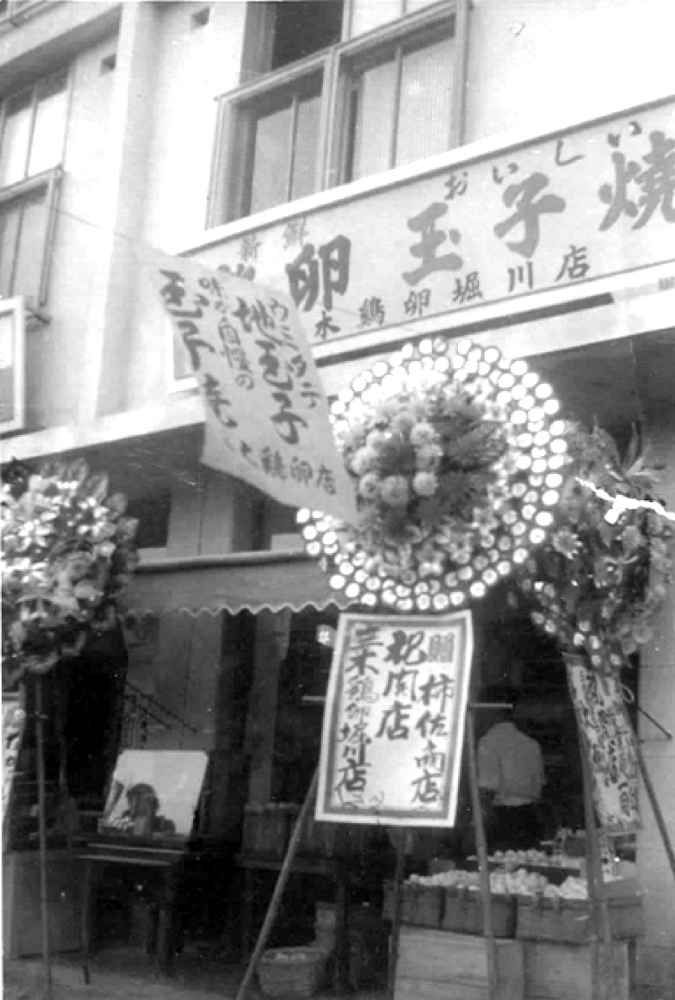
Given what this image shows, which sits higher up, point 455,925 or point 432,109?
point 432,109

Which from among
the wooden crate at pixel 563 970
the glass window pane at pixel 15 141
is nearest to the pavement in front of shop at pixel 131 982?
the wooden crate at pixel 563 970

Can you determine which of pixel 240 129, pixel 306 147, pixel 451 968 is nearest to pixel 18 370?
pixel 240 129

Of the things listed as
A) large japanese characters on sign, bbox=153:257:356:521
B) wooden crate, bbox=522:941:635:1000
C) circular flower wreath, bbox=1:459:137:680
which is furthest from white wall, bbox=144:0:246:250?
wooden crate, bbox=522:941:635:1000

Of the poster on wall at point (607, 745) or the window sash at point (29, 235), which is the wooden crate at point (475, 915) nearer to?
the poster on wall at point (607, 745)

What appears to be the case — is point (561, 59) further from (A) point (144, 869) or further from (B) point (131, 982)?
(B) point (131, 982)

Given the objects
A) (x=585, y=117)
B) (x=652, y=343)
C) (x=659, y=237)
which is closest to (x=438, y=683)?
(x=652, y=343)

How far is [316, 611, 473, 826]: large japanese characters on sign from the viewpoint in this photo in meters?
5.24

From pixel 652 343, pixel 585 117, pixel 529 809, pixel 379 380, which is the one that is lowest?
pixel 529 809

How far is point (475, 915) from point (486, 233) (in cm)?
366

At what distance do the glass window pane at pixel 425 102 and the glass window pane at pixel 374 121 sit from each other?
0.34ft

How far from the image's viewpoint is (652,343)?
6.45 m

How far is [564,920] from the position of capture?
571cm

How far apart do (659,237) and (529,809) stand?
3.56 metres

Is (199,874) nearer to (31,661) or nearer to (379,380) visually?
(31,661)
